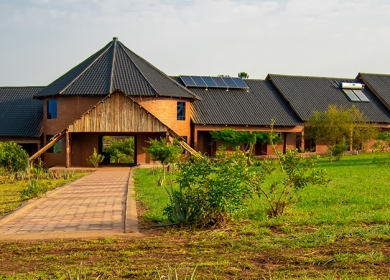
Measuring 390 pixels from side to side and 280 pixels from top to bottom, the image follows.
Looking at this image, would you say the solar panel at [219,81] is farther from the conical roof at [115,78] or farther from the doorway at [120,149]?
the doorway at [120,149]

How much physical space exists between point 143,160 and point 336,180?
14382 mm

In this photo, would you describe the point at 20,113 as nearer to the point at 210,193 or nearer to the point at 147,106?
the point at 147,106

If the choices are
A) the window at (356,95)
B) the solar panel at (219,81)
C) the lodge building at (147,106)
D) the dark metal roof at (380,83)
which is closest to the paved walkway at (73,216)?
the lodge building at (147,106)

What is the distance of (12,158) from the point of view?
72.0ft

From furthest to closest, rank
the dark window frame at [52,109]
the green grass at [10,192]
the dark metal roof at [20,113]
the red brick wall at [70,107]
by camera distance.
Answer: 1. the dark metal roof at [20,113]
2. the dark window frame at [52,109]
3. the red brick wall at [70,107]
4. the green grass at [10,192]

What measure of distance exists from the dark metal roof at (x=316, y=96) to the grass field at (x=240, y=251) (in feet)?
86.3

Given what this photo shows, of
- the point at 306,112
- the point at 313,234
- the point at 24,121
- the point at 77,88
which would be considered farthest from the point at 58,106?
the point at 313,234

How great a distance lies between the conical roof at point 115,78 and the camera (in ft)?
98.0

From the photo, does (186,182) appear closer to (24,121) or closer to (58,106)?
(58,106)

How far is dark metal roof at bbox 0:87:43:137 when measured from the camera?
3234 centimetres

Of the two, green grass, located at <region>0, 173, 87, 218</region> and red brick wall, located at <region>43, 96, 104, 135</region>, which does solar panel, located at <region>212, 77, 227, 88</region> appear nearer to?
red brick wall, located at <region>43, 96, 104, 135</region>

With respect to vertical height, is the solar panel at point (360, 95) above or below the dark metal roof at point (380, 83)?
below

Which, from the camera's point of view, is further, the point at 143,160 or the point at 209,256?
the point at 143,160

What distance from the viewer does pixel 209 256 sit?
7.43 meters
